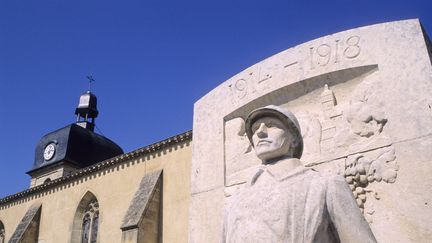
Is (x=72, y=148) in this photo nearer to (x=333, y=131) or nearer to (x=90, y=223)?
(x=90, y=223)

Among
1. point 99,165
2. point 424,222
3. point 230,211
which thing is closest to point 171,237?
point 99,165

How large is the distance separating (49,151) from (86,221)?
40.9 feet

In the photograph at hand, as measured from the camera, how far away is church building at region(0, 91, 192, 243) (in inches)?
550

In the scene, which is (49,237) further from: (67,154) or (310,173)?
(310,173)

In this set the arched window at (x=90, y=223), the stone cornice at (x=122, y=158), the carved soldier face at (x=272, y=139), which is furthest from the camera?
the arched window at (x=90, y=223)

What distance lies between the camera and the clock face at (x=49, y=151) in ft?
93.3

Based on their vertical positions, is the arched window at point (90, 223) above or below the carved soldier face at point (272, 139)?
above

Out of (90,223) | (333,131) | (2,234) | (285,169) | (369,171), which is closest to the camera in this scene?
(285,169)

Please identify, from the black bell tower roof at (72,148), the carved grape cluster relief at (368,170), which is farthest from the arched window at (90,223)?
the carved grape cluster relief at (368,170)

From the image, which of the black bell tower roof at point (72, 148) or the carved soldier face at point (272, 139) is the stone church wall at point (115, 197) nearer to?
the black bell tower roof at point (72, 148)

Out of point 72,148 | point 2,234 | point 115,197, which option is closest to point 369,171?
point 115,197

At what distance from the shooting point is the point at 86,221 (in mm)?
17953

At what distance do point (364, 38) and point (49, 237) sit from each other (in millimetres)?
16489

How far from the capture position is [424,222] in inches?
189
